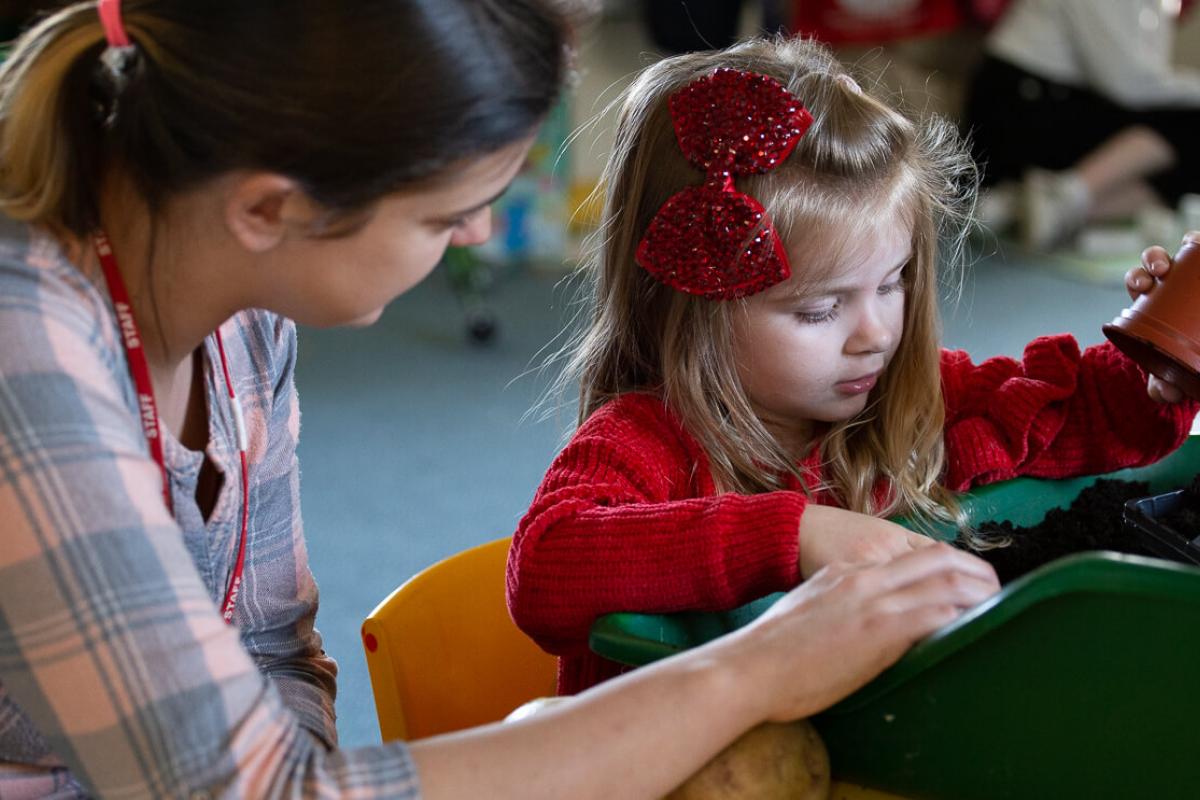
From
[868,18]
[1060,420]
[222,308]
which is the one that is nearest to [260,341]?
[222,308]

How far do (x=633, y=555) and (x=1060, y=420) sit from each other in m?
0.43

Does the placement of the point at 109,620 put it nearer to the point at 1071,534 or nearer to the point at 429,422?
the point at 1071,534

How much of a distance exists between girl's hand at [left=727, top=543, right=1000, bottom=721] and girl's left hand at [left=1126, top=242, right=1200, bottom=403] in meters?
0.37

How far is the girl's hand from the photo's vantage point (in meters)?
0.64

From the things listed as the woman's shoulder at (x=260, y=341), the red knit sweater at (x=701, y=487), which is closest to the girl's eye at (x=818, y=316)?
the red knit sweater at (x=701, y=487)

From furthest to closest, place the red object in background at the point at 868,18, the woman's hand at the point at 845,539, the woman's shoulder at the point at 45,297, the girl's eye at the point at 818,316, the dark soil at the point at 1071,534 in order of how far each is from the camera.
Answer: the red object in background at the point at 868,18 < the girl's eye at the point at 818,316 < the dark soil at the point at 1071,534 < the woman's hand at the point at 845,539 < the woman's shoulder at the point at 45,297

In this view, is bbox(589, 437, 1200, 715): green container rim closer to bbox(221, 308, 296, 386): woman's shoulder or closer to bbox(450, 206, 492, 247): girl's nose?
bbox(450, 206, 492, 247): girl's nose

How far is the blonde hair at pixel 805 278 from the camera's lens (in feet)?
3.18

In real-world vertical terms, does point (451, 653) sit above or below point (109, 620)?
below

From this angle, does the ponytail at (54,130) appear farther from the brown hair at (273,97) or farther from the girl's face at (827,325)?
the girl's face at (827,325)

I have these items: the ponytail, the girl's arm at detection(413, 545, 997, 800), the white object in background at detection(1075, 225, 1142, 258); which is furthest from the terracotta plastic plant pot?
the white object in background at detection(1075, 225, 1142, 258)

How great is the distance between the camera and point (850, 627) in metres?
0.65

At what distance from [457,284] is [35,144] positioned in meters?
2.44

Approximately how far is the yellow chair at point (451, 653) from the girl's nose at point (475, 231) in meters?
0.35
